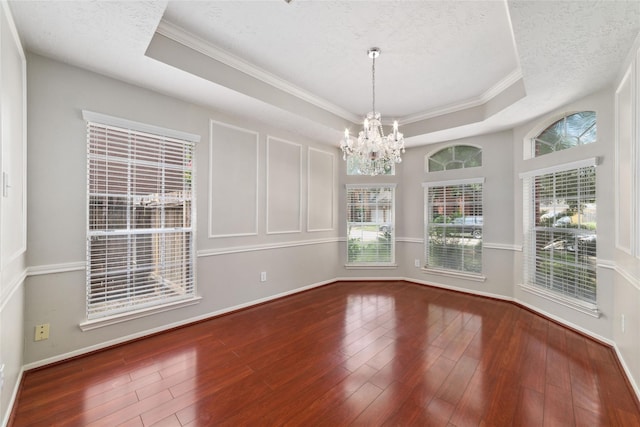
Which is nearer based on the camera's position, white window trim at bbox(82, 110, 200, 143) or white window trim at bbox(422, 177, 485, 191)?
white window trim at bbox(82, 110, 200, 143)

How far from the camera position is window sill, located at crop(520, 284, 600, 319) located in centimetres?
287

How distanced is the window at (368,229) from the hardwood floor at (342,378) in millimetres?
1893

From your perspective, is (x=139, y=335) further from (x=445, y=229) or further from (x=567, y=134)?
(x=567, y=134)

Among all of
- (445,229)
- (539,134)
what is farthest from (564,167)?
(445,229)

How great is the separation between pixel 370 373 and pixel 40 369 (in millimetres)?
2717

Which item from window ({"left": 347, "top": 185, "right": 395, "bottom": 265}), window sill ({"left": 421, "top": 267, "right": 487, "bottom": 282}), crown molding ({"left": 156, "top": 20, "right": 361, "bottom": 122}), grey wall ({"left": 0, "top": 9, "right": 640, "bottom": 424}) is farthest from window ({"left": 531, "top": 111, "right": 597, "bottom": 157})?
crown molding ({"left": 156, "top": 20, "right": 361, "bottom": 122})

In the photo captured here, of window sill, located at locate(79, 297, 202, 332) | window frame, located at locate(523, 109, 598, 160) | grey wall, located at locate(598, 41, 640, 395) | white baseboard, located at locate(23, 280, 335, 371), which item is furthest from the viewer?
window frame, located at locate(523, 109, 598, 160)

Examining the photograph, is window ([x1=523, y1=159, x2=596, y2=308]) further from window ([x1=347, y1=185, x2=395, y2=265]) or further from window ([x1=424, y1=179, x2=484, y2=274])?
window ([x1=347, y1=185, x2=395, y2=265])

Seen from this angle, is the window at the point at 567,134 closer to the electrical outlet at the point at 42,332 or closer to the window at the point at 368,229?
the window at the point at 368,229

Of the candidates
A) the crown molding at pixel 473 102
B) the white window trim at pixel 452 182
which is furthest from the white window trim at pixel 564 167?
the crown molding at pixel 473 102

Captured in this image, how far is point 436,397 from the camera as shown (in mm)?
1936

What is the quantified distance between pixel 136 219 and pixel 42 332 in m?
1.15

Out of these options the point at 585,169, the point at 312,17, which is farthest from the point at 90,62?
the point at 585,169

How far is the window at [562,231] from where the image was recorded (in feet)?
9.71
